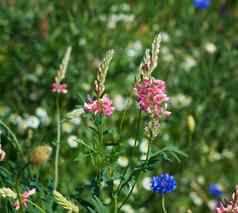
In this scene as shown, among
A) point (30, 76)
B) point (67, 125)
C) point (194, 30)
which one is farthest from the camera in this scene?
point (194, 30)

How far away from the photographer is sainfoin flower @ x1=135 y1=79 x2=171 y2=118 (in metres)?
2.06

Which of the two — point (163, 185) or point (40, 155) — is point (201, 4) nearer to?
point (163, 185)

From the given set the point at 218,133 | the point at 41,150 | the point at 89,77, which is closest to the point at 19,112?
the point at 89,77

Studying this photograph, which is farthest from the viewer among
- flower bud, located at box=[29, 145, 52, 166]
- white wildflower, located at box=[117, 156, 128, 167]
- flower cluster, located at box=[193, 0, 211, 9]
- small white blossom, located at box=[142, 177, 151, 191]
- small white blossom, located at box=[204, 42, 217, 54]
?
flower cluster, located at box=[193, 0, 211, 9]

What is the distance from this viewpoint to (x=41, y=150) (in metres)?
1.71

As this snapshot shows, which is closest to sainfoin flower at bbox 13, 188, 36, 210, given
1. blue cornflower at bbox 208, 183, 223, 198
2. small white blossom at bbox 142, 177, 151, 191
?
small white blossom at bbox 142, 177, 151, 191

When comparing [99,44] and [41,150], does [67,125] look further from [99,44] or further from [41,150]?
[41,150]

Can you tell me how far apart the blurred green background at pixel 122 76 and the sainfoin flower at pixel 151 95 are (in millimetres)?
1468

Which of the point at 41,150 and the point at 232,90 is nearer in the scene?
the point at 41,150

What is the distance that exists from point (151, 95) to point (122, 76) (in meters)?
2.12

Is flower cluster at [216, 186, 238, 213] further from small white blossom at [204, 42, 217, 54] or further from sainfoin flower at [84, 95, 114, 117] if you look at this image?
small white blossom at [204, 42, 217, 54]

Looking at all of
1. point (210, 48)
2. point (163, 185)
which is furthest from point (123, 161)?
point (210, 48)

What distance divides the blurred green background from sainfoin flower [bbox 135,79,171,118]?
4.82ft

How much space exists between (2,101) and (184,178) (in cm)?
107
